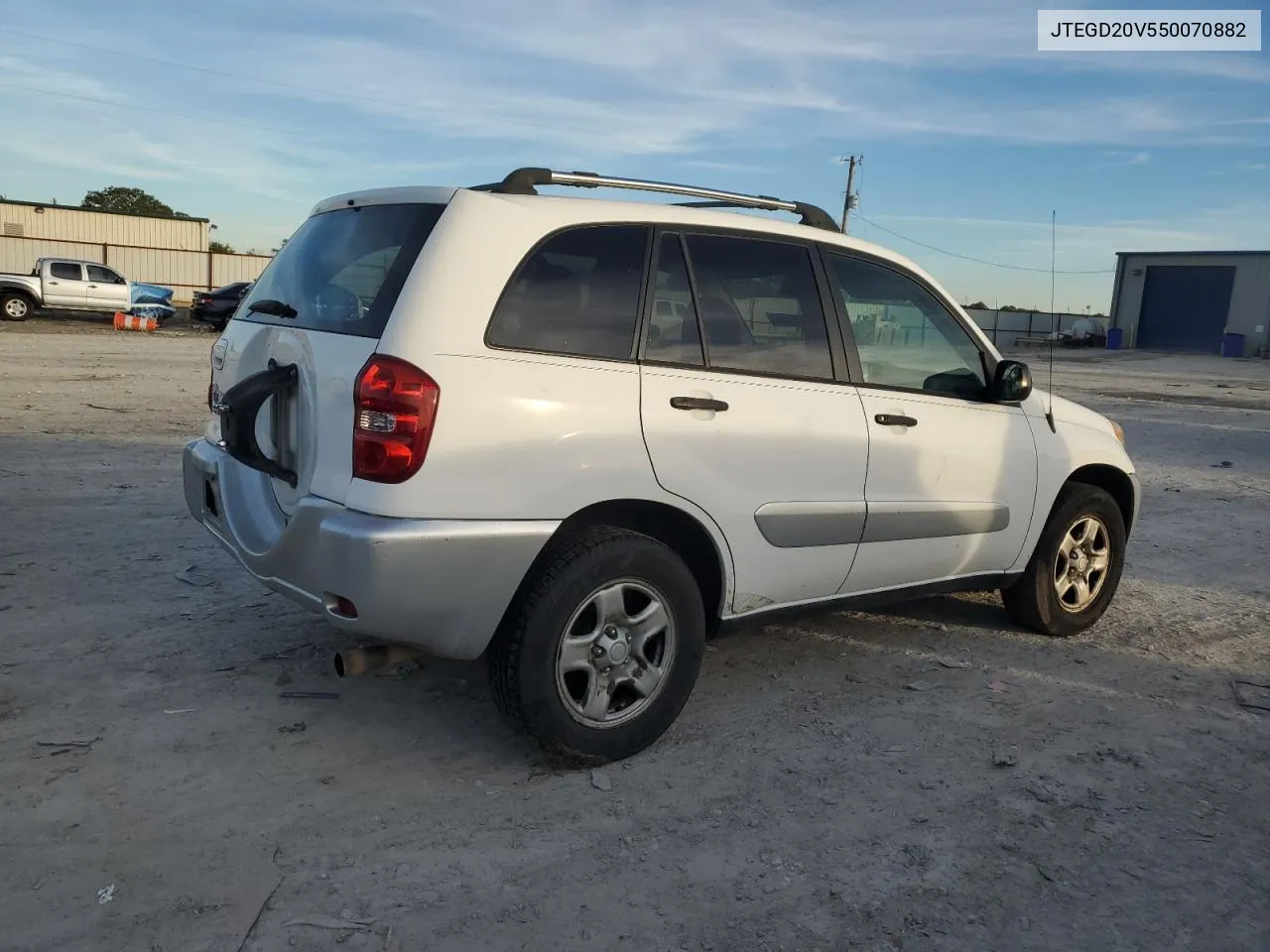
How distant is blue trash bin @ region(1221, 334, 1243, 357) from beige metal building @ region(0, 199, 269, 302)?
129 feet

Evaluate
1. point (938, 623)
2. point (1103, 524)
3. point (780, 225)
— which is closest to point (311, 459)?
point (780, 225)

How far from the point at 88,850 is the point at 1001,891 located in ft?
8.27

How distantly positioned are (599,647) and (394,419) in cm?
103

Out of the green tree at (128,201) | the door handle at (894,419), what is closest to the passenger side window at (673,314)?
the door handle at (894,419)

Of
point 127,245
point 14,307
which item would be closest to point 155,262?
point 127,245

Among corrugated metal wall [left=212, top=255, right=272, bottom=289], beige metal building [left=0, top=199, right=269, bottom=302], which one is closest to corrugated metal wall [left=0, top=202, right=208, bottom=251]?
beige metal building [left=0, top=199, right=269, bottom=302]

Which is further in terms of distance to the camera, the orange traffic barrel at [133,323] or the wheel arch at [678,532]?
the orange traffic barrel at [133,323]

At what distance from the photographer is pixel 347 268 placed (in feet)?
11.6

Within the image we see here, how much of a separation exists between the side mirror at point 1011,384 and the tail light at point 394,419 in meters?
2.66

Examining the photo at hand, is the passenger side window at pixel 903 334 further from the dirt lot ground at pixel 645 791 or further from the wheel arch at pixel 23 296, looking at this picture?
the wheel arch at pixel 23 296

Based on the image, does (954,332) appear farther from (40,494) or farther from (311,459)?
(40,494)

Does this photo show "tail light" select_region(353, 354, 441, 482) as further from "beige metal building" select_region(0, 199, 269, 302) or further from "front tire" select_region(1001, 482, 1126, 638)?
"beige metal building" select_region(0, 199, 269, 302)

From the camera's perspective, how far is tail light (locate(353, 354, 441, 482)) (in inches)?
118

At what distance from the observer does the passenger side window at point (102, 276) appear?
2867cm
